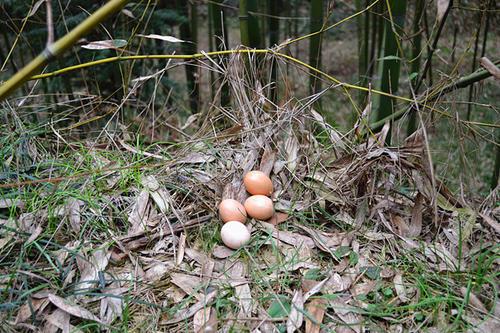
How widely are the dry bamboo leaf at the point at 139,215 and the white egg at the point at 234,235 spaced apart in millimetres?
227

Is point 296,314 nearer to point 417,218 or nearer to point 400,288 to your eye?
point 400,288

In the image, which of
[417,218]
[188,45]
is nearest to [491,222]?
[417,218]

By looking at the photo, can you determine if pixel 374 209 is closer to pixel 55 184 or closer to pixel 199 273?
pixel 199 273

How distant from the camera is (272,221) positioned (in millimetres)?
1369

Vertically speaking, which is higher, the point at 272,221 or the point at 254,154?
the point at 254,154

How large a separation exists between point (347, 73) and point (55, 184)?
395cm

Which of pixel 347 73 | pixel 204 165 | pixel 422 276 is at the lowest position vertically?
pixel 347 73

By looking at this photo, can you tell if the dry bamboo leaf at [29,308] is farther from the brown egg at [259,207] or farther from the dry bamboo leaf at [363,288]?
the dry bamboo leaf at [363,288]

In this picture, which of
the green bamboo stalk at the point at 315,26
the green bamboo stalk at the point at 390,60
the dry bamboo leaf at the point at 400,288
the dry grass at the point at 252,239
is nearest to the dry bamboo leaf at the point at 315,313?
the dry grass at the point at 252,239

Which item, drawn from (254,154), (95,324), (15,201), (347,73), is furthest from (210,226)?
(347,73)

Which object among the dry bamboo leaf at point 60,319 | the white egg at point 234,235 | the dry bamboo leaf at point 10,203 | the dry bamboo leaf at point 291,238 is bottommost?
the dry bamboo leaf at point 60,319

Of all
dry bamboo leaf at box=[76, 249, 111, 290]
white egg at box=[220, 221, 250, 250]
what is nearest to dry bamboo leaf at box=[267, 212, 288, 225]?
white egg at box=[220, 221, 250, 250]

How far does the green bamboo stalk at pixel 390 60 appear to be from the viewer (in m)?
1.79

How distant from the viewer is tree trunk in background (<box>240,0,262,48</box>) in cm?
185
